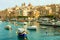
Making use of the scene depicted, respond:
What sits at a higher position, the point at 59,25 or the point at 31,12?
the point at 31,12

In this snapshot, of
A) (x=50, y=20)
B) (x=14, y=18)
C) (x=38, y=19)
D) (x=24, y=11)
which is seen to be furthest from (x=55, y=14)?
(x=14, y=18)

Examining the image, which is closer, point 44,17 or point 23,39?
point 23,39

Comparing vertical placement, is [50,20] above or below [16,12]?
below

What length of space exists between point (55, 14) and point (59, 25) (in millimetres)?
1367

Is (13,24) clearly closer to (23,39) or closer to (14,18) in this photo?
(14,18)

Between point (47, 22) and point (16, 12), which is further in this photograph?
point (47, 22)

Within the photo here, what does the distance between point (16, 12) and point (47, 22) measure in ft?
10.7

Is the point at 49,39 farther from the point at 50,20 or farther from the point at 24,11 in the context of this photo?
the point at 50,20

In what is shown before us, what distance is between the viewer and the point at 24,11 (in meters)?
9.87

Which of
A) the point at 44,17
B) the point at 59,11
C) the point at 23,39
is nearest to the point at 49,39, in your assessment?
the point at 23,39

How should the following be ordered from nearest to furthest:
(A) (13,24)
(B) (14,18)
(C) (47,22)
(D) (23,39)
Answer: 1. (D) (23,39)
2. (B) (14,18)
3. (A) (13,24)
4. (C) (47,22)

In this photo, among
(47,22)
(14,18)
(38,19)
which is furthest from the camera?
(47,22)

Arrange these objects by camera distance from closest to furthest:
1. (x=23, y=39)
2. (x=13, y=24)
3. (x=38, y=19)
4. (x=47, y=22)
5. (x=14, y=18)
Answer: (x=23, y=39) < (x=14, y=18) < (x=13, y=24) < (x=38, y=19) < (x=47, y=22)

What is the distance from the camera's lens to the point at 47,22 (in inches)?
480
